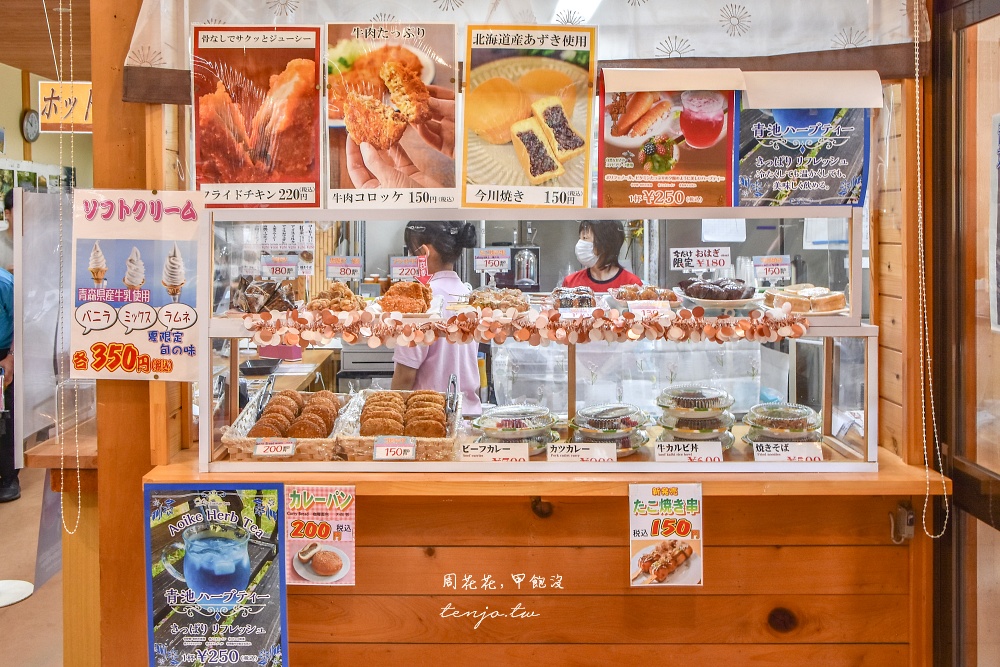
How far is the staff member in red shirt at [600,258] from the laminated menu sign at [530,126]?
17 centimetres

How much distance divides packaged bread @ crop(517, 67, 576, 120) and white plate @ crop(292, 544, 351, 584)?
1.36m

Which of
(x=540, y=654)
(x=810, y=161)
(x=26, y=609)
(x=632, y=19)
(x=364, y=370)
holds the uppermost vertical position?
(x=632, y=19)

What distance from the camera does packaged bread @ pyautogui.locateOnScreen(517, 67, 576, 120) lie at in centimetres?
214

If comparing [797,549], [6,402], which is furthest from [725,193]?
[6,402]

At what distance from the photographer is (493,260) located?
2312 millimetres

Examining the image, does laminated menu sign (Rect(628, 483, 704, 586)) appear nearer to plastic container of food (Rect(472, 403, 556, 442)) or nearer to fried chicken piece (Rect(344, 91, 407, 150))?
plastic container of food (Rect(472, 403, 556, 442))

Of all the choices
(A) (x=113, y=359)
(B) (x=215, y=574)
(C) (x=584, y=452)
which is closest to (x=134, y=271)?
(A) (x=113, y=359)

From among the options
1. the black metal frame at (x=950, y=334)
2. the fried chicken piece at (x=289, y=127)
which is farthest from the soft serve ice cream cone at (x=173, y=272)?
the black metal frame at (x=950, y=334)

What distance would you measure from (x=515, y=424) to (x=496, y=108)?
0.90 meters

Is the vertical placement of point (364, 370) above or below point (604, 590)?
above

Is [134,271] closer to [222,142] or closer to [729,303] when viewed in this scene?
[222,142]

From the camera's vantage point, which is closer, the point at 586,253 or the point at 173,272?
the point at 173,272

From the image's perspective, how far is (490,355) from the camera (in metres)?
2.92

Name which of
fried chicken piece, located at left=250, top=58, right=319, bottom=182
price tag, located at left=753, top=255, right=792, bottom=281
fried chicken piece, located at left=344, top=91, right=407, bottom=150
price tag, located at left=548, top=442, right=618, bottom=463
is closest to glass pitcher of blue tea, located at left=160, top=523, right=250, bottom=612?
price tag, located at left=548, top=442, right=618, bottom=463
